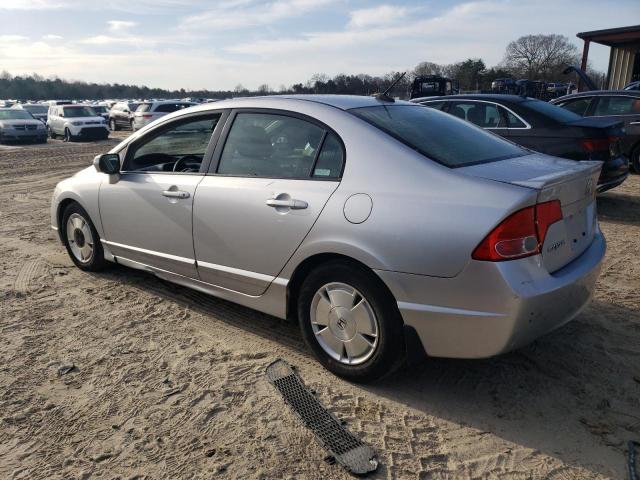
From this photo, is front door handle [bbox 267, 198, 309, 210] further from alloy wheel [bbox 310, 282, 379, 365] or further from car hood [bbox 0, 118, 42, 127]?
car hood [bbox 0, 118, 42, 127]

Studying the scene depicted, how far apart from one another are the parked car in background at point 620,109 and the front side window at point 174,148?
7954 mm

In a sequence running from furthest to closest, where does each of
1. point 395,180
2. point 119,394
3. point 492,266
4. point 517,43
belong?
point 517,43 → point 119,394 → point 395,180 → point 492,266

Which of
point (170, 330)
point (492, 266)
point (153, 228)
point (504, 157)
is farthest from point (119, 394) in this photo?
point (504, 157)

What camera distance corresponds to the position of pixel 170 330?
12.8 feet

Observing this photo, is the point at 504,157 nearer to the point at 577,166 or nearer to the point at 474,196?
the point at 577,166

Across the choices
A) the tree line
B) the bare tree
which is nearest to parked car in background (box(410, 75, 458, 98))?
the tree line

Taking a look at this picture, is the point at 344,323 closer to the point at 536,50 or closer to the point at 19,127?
the point at 19,127

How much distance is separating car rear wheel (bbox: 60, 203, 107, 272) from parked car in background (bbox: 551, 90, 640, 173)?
8617mm

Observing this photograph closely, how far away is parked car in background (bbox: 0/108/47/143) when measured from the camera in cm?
2212

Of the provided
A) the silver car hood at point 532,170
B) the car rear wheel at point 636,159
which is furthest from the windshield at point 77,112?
the silver car hood at point 532,170

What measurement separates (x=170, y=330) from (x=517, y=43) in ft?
275

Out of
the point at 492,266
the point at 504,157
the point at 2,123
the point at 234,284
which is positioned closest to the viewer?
the point at 492,266

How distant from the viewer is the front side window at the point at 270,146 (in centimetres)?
329

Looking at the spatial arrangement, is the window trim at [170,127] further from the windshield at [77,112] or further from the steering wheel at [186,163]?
the windshield at [77,112]
